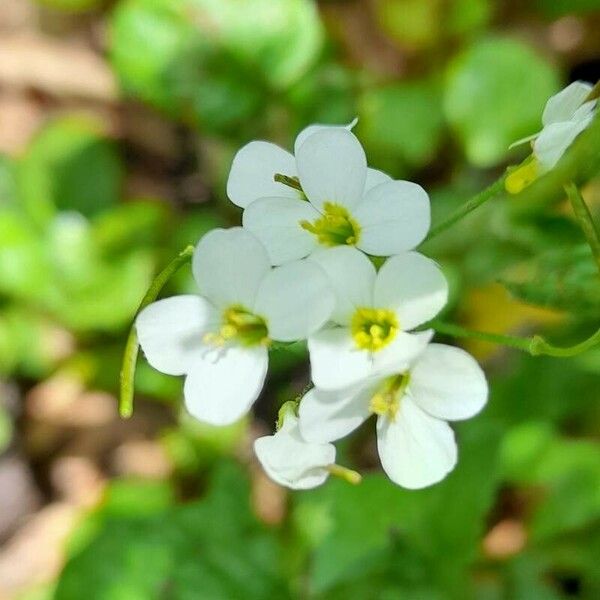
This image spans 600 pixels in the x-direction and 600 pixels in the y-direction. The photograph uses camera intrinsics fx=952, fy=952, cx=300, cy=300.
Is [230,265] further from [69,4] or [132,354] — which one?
[69,4]

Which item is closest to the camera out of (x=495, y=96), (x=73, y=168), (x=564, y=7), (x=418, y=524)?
(x=418, y=524)

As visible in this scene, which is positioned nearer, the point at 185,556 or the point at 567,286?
the point at 567,286

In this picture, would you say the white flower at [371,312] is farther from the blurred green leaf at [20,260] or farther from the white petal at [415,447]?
the blurred green leaf at [20,260]

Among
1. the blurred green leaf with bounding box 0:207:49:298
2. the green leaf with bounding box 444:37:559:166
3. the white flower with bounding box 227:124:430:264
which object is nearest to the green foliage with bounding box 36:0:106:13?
the blurred green leaf with bounding box 0:207:49:298

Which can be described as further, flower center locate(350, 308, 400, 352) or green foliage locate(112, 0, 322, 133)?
green foliage locate(112, 0, 322, 133)

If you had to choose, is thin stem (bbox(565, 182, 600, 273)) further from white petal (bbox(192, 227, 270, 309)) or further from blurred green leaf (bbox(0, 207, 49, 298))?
blurred green leaf (bbox(0, 207, 49, 298))

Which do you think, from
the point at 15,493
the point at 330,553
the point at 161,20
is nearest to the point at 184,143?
the point at 161,20

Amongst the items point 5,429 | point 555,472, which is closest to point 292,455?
point 555,472
